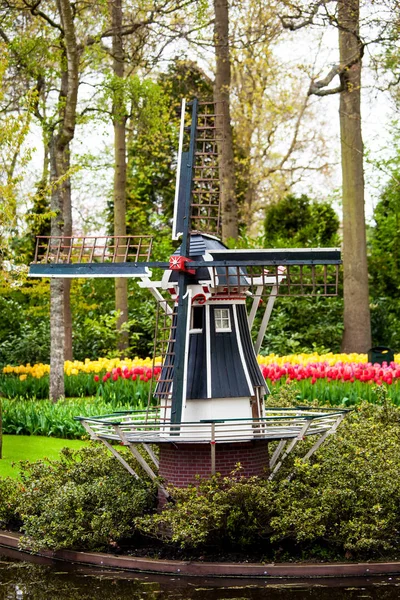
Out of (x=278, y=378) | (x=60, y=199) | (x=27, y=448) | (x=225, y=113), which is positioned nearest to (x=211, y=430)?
(x=27, y=448)

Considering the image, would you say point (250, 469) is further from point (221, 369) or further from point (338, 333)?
point (338, 333)

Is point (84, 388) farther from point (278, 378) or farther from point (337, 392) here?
point (337, 392)

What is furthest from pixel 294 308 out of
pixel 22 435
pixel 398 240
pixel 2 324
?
pixel 22 435

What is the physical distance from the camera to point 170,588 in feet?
32.2

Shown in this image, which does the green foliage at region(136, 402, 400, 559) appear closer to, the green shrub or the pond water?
the pond water

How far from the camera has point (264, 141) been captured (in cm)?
3884

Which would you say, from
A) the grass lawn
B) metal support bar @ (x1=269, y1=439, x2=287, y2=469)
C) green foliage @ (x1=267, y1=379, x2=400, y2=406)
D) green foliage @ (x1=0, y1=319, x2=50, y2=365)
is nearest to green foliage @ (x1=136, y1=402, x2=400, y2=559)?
metal support bar @ (x1=269, y1=439, x2=287, y2=469)

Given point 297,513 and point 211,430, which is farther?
point 211,430

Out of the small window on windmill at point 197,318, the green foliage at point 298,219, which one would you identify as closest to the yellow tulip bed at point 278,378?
the small window on windmill at point 197,318

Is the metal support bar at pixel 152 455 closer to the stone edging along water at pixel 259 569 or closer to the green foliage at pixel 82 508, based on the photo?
the green foliage at pixel 82 508

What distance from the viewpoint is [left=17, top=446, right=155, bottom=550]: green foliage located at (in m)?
10.7

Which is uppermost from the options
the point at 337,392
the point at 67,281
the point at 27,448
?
the point at 67,281

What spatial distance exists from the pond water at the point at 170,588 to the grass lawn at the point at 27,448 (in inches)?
153

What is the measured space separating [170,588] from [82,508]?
169 centimetres
